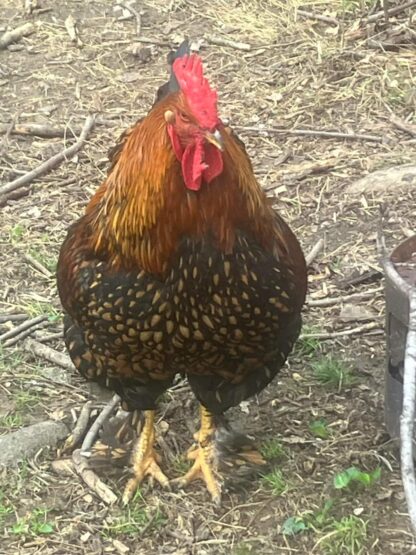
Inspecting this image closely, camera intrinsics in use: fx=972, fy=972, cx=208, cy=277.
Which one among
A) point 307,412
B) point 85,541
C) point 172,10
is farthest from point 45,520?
point 172,10

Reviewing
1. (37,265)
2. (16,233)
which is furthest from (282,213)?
(16,233)

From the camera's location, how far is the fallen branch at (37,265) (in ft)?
16.5

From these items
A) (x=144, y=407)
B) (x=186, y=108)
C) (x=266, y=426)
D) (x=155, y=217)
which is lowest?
(x=266, y=426)

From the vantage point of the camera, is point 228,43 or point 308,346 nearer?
point 308,346

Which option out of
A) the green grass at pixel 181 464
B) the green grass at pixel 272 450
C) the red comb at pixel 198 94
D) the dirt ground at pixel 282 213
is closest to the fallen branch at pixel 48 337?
the dirt ground at pixel 282 213

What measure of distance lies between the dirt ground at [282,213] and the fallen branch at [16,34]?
0.05 meters

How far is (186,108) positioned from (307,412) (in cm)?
163

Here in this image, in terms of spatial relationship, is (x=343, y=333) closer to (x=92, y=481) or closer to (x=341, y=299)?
(x=341, y=299)

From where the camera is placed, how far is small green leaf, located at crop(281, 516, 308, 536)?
3596 millimetres

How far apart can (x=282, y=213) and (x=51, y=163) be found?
151cm

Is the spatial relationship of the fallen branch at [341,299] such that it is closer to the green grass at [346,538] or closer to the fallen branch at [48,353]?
the fallen branch at [48,353]

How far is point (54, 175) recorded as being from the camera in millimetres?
5879

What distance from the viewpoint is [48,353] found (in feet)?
14.7

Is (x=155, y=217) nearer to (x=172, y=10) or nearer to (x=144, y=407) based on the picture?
(x=144, y=407)
